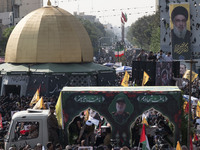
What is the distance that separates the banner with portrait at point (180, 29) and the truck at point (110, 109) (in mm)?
36090

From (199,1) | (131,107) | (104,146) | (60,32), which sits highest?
(199,1)

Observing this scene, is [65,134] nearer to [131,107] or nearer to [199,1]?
[131,107]

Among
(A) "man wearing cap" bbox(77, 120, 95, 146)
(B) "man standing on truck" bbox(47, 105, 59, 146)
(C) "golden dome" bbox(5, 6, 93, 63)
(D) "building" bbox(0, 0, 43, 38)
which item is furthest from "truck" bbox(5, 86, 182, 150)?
(D) "building" bbox(0, 0, 43, 38)

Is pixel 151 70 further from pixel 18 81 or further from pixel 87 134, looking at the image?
pixel 18 81

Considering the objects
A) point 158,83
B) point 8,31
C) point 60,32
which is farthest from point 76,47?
point 8,31

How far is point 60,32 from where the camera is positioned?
122ft

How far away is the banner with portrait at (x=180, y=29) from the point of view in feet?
162

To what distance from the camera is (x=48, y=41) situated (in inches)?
1446

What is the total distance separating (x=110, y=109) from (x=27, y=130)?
234cm

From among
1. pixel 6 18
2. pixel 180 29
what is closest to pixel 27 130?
pixel 180 29

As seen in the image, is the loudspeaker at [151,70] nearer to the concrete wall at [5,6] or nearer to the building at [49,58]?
the building at [49,58]

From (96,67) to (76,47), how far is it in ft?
6.89

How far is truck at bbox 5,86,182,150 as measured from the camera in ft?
45.4

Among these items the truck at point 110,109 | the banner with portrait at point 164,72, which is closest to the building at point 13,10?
the banner with portrait at point 164,72
